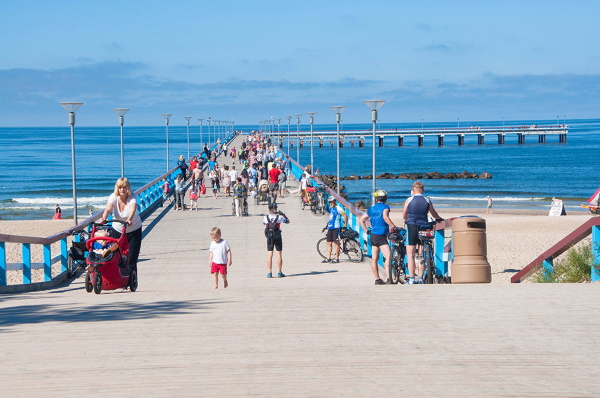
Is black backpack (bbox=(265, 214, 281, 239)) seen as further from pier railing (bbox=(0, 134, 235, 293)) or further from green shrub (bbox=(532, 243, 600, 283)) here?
green shrub (bbox=(532, 243, 600, 283))

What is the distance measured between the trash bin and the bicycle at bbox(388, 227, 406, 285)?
131 cm

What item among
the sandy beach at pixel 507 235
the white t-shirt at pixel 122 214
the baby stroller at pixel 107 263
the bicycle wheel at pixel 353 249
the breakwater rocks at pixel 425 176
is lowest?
the sandy beach at pixel 507 235

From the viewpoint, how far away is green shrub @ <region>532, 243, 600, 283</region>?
10.2 m

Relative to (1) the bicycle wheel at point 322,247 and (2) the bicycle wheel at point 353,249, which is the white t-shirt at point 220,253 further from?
(2) the bicycle wheel at point 353,249

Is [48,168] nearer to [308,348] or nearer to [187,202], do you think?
[187,202]

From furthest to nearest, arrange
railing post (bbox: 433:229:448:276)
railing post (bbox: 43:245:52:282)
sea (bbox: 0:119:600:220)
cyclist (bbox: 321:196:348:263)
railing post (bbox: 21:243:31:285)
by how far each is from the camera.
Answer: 1. sea (bbox: 0:119:600:220)
2. cyclist (bbox: 321:196:348:263)
3. railing post (bbox: 43:245:52:282)
4. railing post (bbox: 21:243:31:285)
5. railing post (bbox: 433:229:448:276)

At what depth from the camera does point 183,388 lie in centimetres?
510

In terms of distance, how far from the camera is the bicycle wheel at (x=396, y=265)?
38.1 feet

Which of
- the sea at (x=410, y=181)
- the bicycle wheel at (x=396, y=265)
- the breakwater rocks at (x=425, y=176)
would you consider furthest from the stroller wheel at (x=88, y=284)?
the breakwater rocks at (x=425, y=176)

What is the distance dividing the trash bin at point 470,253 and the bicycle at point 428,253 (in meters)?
0.71

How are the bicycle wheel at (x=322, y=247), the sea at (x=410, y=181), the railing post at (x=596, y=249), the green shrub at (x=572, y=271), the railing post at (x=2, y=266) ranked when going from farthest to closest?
1. the sea at (x=410, y=181)
2. the bicycle wheel at (x=322, y=247)
3. the railing post at (x=2, y=266)
4. the green shrub at (x=572, y=271)
5. the railing post at (x=596, y=249)

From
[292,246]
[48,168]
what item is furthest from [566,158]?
[292,246]

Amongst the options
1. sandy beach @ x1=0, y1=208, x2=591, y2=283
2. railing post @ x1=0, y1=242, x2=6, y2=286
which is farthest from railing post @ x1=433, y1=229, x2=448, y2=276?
sandy beach @ x1=0, y1=208, x2=591, y2=283

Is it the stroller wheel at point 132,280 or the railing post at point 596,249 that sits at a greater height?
the railing post at point 596,249
